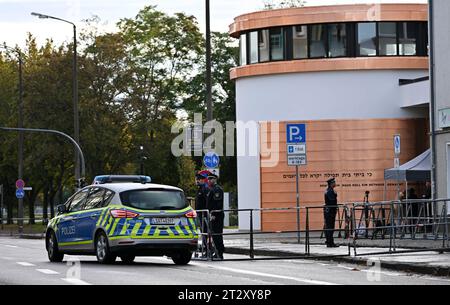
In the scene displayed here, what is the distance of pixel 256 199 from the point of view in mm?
46844

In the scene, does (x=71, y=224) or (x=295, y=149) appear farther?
(x=295, y=149)

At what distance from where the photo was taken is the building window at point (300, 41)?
45938 mm

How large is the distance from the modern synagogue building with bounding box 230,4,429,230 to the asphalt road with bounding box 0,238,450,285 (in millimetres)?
20799

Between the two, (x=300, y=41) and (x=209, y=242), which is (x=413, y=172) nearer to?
(x=300, y=41)

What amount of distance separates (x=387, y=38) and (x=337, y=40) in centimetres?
189

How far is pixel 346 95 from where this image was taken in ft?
150

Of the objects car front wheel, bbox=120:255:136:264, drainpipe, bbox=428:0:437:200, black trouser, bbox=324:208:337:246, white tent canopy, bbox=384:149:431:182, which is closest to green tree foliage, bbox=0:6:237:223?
white tent canopy, bbox=384:149:431:182

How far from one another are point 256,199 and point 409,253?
21576 mm

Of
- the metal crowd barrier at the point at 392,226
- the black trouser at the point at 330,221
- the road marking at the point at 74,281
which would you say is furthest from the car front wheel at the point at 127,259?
the road marking at the point at 74,281

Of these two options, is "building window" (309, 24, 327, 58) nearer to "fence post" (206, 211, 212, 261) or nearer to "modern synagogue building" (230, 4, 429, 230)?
"modern synagogue building" (230, 4, 429, 230)

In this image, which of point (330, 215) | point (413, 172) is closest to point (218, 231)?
point (330, 215)

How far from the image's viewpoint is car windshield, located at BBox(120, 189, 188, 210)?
77.0 feet

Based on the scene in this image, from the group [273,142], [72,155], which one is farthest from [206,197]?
[72,155]

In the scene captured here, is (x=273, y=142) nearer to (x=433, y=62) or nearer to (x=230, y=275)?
(x=433, y=62)
